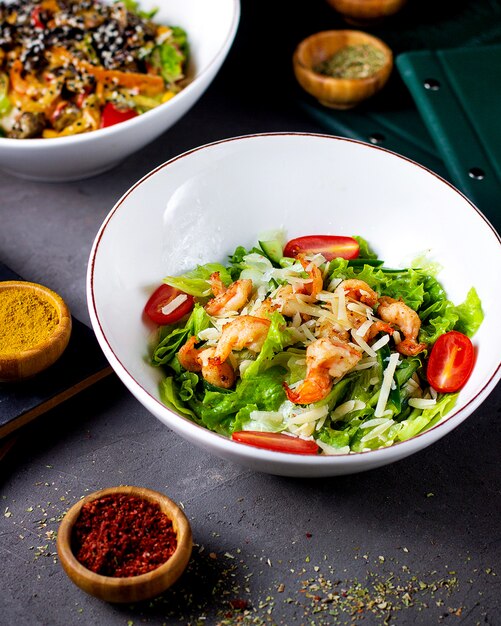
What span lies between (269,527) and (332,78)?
88.5 inches

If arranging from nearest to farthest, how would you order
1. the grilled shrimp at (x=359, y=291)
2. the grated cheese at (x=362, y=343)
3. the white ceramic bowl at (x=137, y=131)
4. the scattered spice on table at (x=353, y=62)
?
the grated cheese at (x=362, y=343) → the grilled shrimp at (x=359, y=291) → the white ceramic bowl at (x=137, y=131) → the scattered spice on table at (x=353, y=62)

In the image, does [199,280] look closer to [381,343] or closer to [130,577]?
[381,343]

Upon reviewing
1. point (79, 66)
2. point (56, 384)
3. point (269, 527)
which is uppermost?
point (79, 66)

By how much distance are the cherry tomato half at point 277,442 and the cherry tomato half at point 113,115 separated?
173 cm

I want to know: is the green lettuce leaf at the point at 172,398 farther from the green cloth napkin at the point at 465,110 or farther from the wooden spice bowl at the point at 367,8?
the wooden spice bowl at the point at 367,8

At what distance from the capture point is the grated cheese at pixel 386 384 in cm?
255

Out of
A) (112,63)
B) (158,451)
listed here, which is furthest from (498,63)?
(158,451)

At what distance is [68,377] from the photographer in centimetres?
284

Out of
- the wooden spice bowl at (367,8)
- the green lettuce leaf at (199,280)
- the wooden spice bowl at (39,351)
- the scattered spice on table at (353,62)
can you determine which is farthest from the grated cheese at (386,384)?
the wooden spice bowl at (367,8)

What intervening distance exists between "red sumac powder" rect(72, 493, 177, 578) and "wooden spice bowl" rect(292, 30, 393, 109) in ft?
7.55

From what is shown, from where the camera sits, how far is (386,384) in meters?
2.58

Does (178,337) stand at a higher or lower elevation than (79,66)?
lower

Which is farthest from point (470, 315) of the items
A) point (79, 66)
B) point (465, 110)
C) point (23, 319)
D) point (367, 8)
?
point (367, 8)

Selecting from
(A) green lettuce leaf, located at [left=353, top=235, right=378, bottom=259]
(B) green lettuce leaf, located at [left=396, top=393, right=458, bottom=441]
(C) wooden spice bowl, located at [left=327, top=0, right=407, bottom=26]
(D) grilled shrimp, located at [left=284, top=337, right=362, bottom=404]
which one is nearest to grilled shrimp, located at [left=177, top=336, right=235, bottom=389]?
(D) grilled shrimp, located at [left=284, top=337, right=362, bottom=404]
